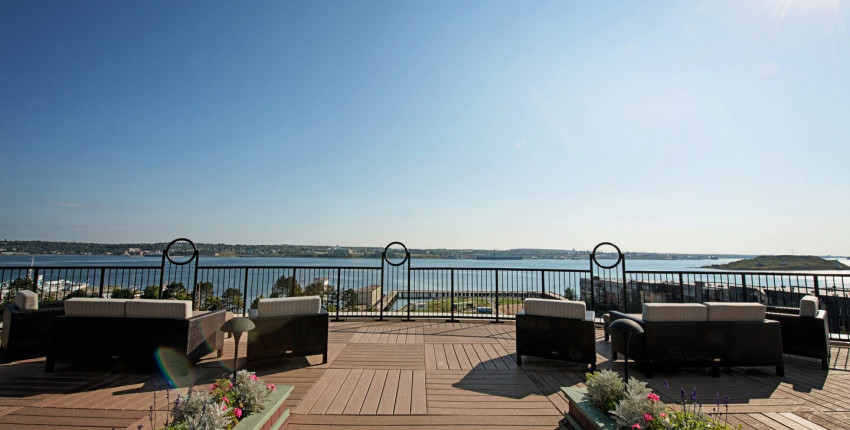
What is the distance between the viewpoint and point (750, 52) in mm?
6246

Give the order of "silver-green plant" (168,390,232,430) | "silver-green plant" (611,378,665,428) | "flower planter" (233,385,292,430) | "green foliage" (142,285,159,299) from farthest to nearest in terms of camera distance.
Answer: "green foliage" (142,285,159,299), "flower planter" (233,385,292,430), "silver-green plant" (611,378,665,428), "silver-green plant" (168,390,232,430)

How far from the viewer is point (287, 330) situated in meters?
4.04

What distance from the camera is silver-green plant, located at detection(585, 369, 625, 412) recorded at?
226 cm

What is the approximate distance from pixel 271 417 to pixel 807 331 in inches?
229

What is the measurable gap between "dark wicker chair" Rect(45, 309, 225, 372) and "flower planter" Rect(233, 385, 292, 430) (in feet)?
6.24

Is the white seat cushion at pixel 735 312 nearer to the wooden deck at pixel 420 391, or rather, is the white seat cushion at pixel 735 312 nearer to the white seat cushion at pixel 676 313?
the white seat cushion at pixel 676 313

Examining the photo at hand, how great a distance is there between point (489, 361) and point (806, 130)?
834 centimetres

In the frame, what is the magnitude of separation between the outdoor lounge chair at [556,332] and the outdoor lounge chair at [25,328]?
5.64 m

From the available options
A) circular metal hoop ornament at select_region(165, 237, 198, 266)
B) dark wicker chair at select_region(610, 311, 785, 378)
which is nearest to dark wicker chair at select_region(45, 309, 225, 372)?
circular metal hoop ornament at select_region(165, 237, 198, 266)

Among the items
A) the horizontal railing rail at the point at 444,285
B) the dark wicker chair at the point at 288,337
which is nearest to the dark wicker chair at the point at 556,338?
the horizontal railing rail at the point at 444,285

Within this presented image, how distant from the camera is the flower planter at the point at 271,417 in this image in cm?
201

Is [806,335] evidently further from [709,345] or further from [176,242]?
→ [176,242]

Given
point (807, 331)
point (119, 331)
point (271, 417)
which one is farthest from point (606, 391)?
point (119, 331)

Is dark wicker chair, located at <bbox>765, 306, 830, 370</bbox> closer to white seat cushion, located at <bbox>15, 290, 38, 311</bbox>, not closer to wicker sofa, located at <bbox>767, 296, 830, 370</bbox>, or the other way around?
wicker sofa, located at <bbox>767, 296, 830, 370</bbox>
